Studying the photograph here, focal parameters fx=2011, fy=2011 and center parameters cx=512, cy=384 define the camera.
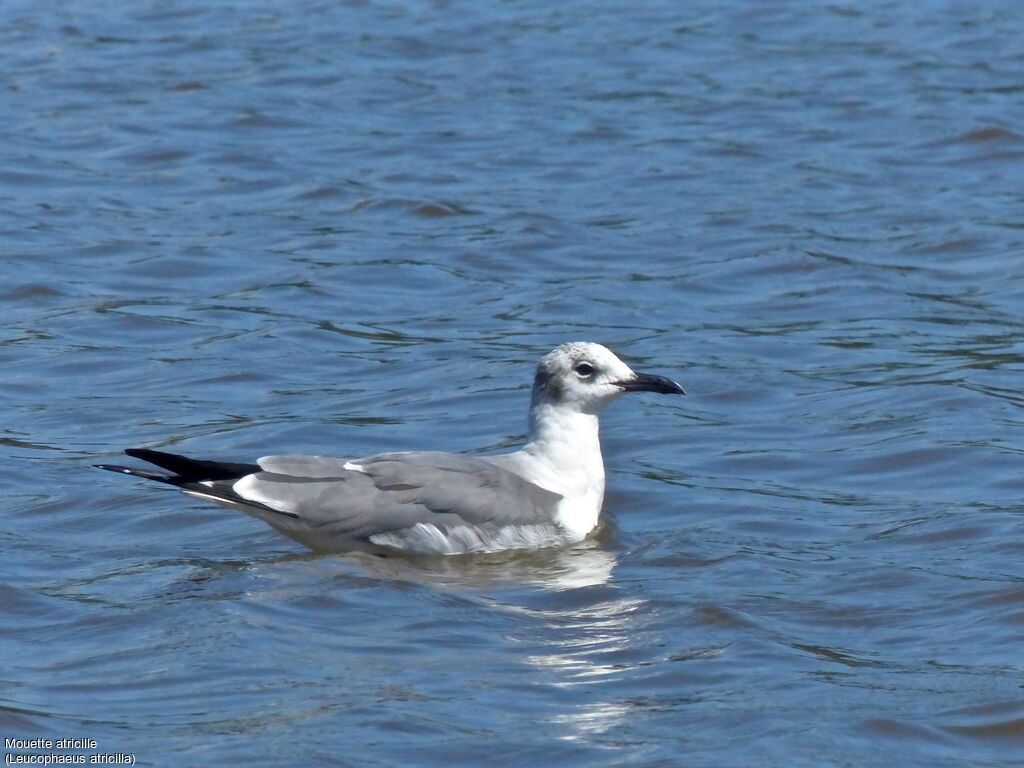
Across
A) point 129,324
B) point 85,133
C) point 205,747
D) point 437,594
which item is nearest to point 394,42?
point 85,133

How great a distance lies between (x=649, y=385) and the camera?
8875 mm

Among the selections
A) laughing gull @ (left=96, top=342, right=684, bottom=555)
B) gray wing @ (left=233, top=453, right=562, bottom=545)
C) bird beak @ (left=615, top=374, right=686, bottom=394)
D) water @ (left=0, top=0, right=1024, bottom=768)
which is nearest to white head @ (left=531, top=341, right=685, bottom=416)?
bird beak @ (left=615, top=374, right=686, bottom=394)

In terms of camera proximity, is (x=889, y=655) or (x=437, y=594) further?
(x=437, y=594)

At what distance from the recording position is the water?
6.50 metres

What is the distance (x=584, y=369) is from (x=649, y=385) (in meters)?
0.31

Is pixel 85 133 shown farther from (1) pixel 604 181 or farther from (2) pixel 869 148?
(2) pixel 869 148

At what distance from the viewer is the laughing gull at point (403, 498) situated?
26.2 ft

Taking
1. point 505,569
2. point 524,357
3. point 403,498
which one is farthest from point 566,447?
point 524,357

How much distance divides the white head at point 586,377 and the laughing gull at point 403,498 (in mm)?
364

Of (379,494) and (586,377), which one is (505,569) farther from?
(586,377)

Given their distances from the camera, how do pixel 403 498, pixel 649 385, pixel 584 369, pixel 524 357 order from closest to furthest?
pixel 403 498
pixel 649 385
pixel 584 369
pixel 524 357

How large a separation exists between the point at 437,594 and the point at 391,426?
243 centimetres

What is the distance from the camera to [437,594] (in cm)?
766

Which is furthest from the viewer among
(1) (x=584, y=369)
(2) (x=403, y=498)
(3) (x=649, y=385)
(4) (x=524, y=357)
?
(4) (x=524, y=357)
